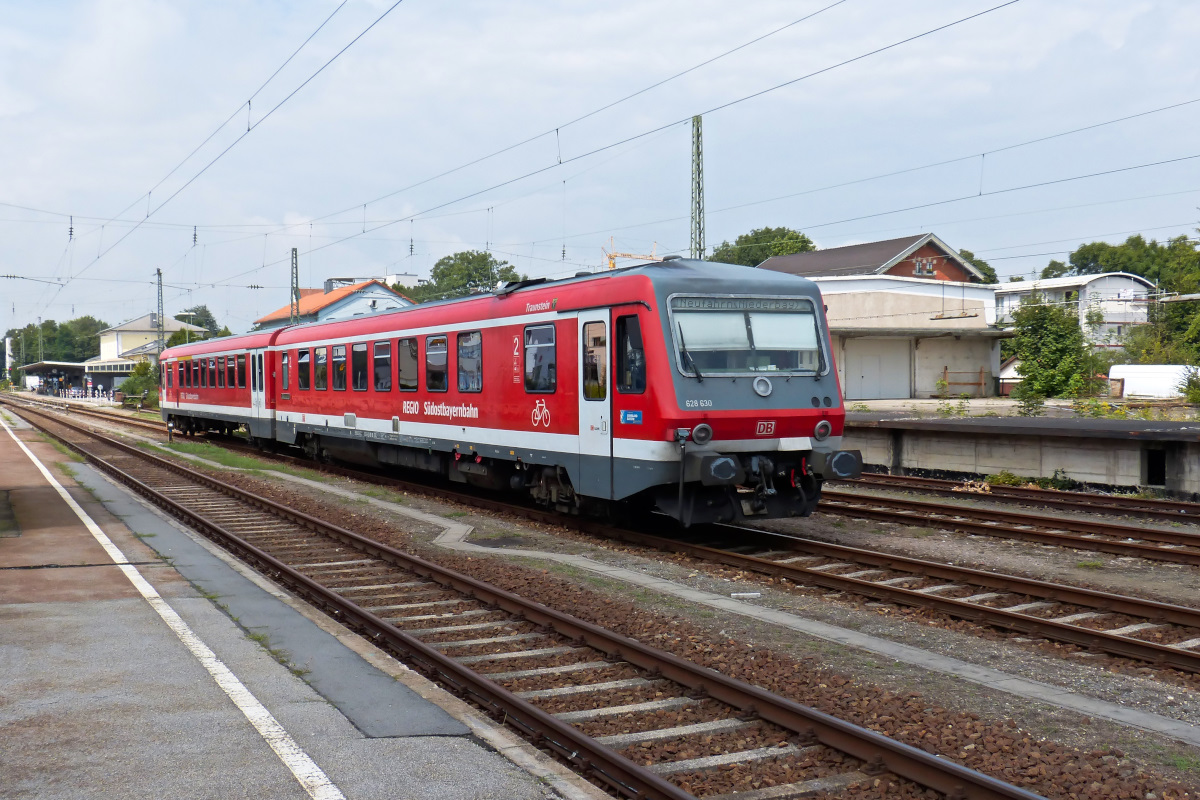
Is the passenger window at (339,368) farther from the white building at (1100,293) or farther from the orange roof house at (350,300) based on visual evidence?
the white building at (1100,293)

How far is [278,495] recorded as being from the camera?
1716cm

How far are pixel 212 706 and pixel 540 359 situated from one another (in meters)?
7.81

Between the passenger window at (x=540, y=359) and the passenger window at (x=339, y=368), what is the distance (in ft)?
25.0

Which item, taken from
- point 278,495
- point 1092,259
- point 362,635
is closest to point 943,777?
point 362,635

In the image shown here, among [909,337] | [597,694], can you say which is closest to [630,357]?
[597,694]

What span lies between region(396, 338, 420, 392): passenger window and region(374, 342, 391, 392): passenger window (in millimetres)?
435

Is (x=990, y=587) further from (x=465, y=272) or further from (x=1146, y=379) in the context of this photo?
(x=465, y=272)

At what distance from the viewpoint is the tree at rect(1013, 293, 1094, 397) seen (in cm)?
4181

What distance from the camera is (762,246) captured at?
88.9 metres

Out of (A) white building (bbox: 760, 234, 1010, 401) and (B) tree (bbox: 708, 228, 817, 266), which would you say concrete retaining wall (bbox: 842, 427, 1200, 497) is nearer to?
(A) white building (bbox: 760, 234, 1010, 401)

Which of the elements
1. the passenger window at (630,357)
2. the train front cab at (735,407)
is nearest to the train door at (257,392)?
the passenger window at (630,357)

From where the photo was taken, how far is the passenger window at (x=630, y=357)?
1095 cm

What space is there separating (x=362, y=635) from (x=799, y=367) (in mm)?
6153

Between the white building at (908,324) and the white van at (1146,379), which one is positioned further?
the white building at (908,324)
